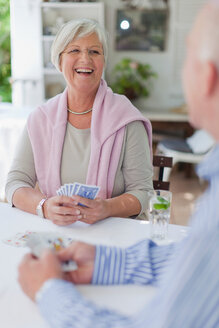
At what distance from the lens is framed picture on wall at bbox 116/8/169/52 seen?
5.16 metres

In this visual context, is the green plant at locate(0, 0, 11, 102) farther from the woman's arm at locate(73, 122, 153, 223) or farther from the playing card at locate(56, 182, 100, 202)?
the playing card at locate(56, 182, 100, 202)

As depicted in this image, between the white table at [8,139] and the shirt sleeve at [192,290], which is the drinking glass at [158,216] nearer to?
the shirt sleeve at [192,290]

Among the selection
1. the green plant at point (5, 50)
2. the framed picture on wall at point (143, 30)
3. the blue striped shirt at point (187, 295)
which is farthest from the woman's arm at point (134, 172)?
the green plant at point (5, 50)

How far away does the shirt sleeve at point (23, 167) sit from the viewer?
5.66 ft

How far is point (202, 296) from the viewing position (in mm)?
684

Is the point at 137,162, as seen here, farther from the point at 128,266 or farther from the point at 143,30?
the point at 143,30

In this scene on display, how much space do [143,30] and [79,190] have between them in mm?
4233

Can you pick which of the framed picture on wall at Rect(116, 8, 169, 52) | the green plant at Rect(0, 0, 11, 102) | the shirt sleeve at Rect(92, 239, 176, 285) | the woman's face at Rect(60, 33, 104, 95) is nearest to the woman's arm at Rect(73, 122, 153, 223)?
the woman's face at Rect(60, 33, 104, 95)

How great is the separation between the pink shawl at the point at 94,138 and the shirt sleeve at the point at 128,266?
26.9 inches

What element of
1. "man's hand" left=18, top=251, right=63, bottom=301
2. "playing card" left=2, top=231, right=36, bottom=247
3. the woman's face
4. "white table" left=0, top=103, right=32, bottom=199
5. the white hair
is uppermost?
the white hair

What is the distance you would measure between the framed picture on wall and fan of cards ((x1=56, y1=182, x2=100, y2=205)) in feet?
13.5

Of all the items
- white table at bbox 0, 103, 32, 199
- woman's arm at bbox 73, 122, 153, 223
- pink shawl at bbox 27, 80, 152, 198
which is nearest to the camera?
woman's arm at bbox 73, 122, 153, 223

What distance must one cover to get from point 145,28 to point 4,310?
4752mm

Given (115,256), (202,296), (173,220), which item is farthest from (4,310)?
(173,220)
